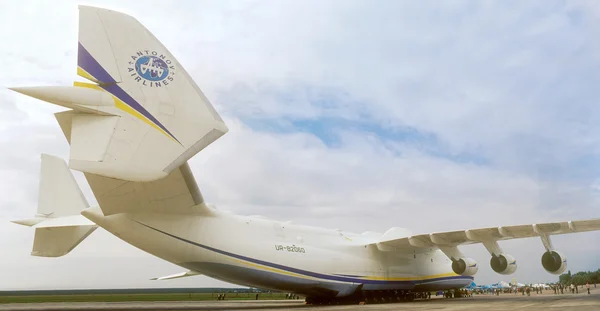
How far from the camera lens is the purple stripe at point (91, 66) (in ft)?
25.1

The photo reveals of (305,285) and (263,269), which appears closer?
(263,269)

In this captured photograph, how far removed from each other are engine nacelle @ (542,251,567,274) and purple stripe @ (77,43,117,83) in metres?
13.5

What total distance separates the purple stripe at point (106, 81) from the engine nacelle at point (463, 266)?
41.9ft

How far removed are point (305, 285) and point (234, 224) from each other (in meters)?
3.29

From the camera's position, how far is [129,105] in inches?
303

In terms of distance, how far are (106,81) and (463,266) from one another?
44.9 feet

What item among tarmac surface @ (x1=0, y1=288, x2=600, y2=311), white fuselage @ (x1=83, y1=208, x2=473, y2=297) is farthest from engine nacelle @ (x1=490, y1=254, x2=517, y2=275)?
white fuselage @ (x1=83, y1=208, x2=473, y2=297)

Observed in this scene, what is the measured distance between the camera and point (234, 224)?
1262 cm

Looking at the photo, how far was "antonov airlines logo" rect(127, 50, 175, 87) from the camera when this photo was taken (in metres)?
7.95

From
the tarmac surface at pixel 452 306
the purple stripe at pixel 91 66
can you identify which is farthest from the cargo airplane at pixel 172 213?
the tarmac surface at pixel 452 306

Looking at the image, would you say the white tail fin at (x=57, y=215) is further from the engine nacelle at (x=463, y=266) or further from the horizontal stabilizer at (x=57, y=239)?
the engine nacelle at (x=463, y=266)

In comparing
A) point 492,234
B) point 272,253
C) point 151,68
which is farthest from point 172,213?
point 492,234

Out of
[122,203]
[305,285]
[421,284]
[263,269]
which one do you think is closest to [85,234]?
[122,203]

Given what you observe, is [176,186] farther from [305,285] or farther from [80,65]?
[305,285]
